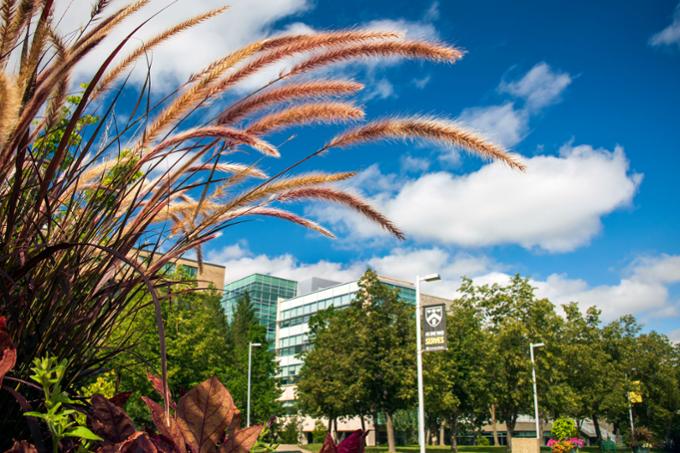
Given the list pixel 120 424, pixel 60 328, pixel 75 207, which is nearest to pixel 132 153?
pixel 75 207

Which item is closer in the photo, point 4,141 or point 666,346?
point 4,141

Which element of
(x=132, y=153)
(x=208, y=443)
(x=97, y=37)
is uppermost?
(x=97, y=37)

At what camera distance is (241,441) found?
106cm

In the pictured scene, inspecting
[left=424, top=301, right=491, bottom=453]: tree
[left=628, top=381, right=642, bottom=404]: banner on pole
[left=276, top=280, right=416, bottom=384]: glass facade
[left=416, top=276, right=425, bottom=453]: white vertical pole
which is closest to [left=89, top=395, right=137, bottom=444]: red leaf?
[left=416, top=276, right=425, bottom=453]: white vertical pole

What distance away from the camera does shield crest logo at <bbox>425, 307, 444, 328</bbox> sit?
2317cm

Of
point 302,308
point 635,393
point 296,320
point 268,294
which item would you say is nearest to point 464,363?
point 635,393

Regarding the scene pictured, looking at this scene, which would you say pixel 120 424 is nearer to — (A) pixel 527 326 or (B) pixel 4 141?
(B) pixel 4 141

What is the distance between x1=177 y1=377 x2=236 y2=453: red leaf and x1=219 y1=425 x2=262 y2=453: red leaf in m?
0.02

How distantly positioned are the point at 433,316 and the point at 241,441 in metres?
23.0

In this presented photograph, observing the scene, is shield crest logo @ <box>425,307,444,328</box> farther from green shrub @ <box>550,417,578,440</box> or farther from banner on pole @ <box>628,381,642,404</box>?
banner on pole @ <box>628,381,642,404</box>

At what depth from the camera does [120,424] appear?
43.6 inches

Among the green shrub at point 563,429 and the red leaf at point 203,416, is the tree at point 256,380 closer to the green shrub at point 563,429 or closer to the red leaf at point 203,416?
the green shrub at point 563,429

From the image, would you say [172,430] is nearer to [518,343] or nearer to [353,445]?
[353,445]

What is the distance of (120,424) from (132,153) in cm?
125
